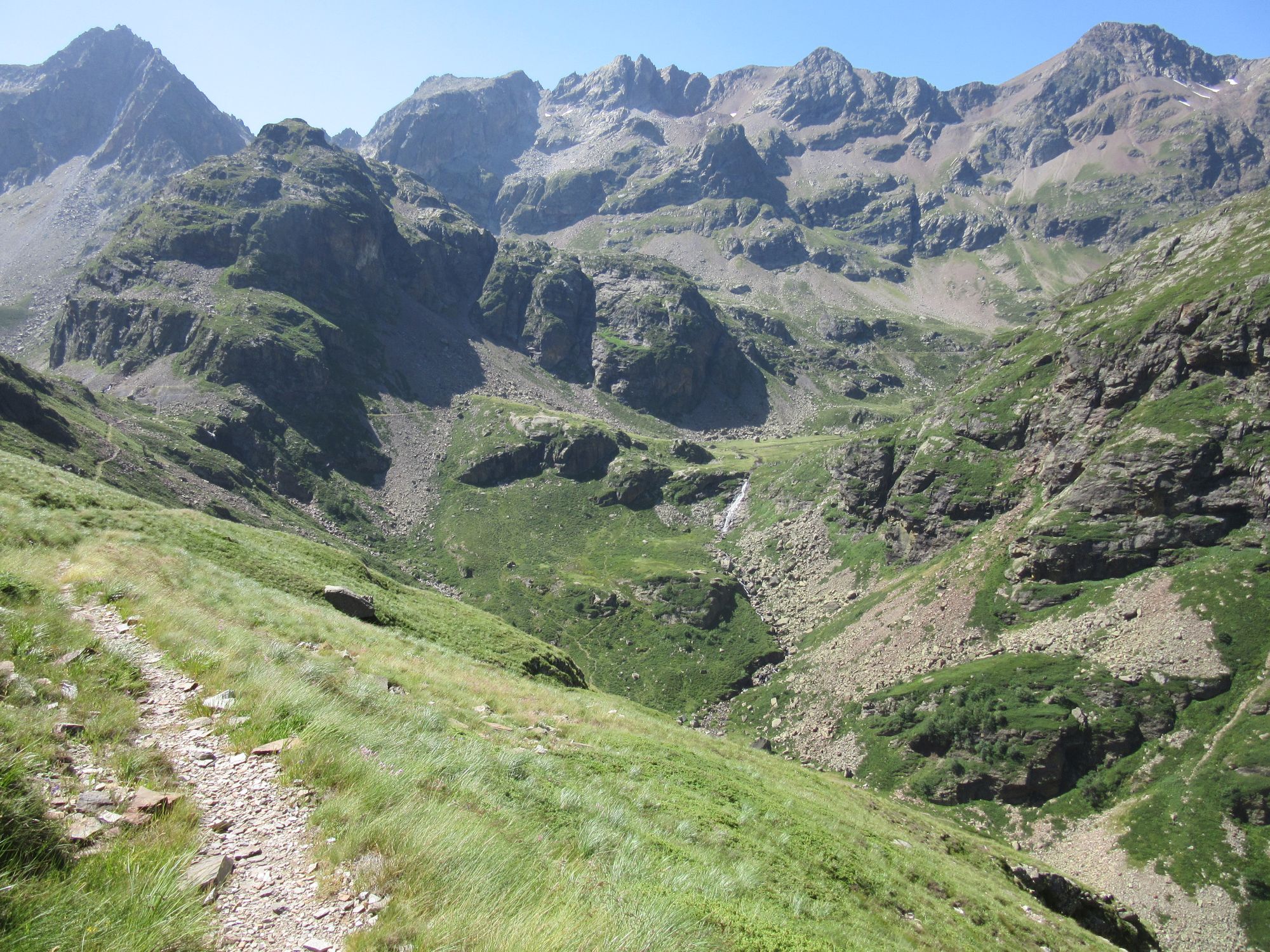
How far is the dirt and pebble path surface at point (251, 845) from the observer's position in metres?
4.55

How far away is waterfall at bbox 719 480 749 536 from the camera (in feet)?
506

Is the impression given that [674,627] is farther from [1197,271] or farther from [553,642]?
[1197,271]

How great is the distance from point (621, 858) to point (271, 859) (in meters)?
4.33

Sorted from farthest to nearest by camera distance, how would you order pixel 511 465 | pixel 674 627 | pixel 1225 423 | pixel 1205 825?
pixel 511 465
pixel 674 627
pixel 1225 423
pixel 1205 825

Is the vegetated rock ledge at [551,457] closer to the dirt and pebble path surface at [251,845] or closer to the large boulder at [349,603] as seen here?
the large boulder at [349,603]

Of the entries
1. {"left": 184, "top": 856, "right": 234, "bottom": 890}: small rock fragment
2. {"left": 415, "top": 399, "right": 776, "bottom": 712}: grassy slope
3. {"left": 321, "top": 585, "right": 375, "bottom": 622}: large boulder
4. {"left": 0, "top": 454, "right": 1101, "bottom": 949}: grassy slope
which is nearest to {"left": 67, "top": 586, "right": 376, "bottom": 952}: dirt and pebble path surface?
{"left": 184, "top": 856, "right": 234, "bottom": 890}: small rock fragment

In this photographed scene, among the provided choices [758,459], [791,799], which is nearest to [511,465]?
[758,459]

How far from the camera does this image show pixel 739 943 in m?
7.20

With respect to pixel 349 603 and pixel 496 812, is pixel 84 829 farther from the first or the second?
pixel 349 603

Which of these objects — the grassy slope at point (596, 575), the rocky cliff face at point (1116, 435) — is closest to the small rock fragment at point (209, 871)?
the rocky cliff face at point (1116, 435)

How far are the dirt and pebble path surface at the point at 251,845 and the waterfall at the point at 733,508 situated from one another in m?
147

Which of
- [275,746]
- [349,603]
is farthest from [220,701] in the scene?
[349,603]

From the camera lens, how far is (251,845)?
5355mm

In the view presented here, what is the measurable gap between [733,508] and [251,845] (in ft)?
513
